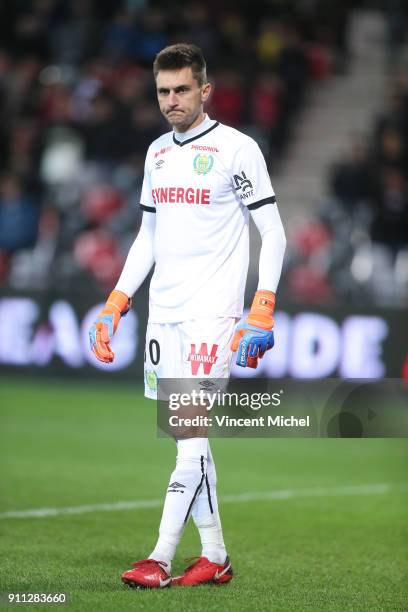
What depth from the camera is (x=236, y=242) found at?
588cm

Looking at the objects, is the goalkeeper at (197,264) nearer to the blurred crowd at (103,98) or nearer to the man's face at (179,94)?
the man's face at (179,94)

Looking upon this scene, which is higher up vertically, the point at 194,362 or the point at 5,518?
the point at 194,362

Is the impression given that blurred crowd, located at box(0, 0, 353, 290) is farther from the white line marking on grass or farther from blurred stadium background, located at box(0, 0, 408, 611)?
the white line marking on grass

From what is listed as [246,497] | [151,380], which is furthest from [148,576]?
[246,497]

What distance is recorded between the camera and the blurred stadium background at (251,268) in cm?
709

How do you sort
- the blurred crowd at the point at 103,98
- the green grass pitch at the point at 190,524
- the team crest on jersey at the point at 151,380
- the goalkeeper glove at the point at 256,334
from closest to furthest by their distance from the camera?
the goalkeeper glove at the point at 256,334 < the green grass pitch at the point at 190,524 < the team crest on jersey at the point at 151,380 < the blurred crowd at the point at 103,98

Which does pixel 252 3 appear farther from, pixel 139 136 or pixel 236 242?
pixel 236 242

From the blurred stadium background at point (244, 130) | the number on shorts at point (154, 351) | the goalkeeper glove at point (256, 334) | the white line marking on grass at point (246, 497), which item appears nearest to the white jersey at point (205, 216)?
the number on shorts at point (154, 351)

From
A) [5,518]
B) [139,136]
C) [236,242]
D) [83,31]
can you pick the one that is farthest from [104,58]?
[236,242]

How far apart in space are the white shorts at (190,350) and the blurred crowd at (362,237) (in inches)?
324

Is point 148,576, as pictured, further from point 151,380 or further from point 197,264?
point 197,264

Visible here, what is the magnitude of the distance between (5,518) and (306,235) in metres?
8.21

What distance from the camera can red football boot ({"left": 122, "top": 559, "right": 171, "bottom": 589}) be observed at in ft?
18.2

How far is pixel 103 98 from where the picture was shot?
60.0 feet
